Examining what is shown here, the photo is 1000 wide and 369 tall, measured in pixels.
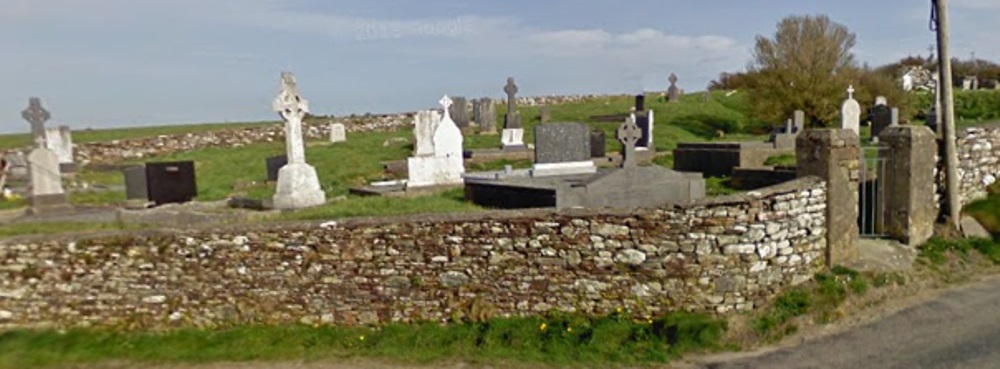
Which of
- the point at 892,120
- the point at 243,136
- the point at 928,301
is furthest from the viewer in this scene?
the point at 243,136

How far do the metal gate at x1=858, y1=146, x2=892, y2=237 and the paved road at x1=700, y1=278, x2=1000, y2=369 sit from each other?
2018 millimetres

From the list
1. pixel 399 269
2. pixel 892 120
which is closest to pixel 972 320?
pixel 399 269

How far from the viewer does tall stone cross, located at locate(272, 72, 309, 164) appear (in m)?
12.2

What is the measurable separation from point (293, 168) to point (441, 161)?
11.8ft

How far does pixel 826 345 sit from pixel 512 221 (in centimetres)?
342

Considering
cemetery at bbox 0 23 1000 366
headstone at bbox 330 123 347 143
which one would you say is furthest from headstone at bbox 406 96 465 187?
headstone at bbox 330 123 347 143

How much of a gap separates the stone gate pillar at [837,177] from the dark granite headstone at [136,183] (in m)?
14.6

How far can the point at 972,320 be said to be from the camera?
20.7 ft

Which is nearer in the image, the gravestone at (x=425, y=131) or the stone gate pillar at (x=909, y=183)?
the stone gate pillar at (x=909, y=183)

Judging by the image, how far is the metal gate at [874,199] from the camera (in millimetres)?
8570

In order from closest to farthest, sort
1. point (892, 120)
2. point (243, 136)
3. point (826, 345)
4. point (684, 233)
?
point (826, 345)
point (684, 233)
point (892, 120)
point (243, 136)

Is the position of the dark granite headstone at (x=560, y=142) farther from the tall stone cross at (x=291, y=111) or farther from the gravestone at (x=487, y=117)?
the gravestone at (x=487, y=117)

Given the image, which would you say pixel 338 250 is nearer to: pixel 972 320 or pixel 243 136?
pixel 972 320

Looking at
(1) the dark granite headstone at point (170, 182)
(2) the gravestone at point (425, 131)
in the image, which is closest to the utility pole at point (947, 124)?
(2) the gravestone at point (425, 131)
